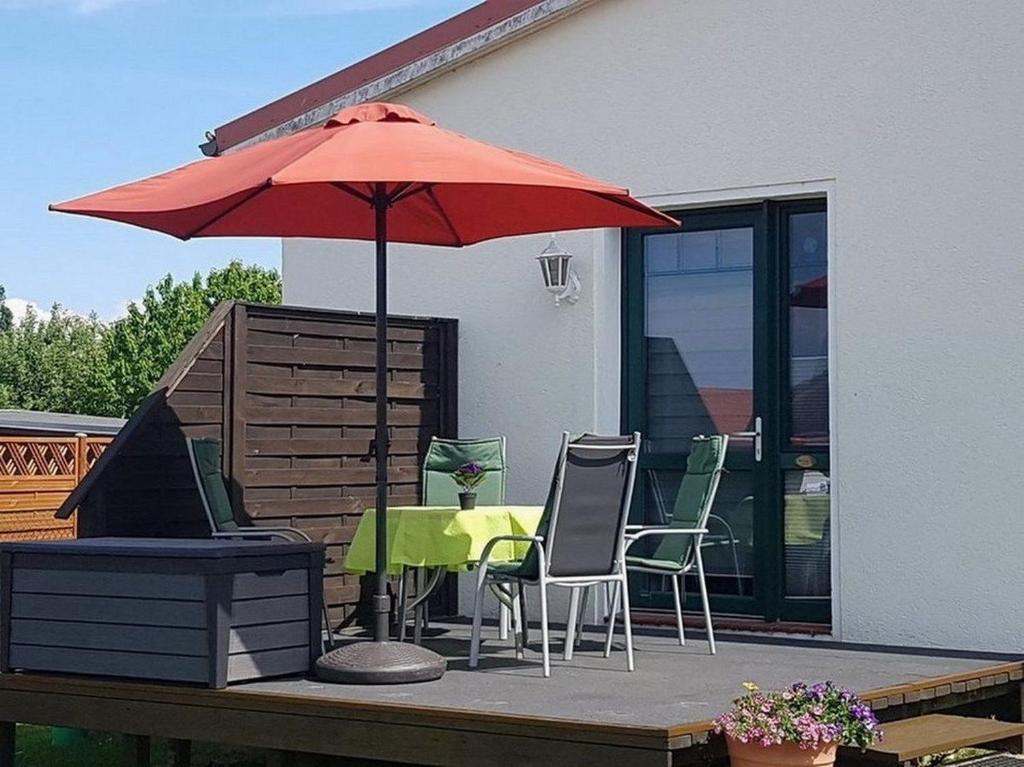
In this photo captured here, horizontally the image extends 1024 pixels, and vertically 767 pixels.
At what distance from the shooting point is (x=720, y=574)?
8078 millimetres

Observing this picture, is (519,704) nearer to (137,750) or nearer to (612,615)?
(612,615)

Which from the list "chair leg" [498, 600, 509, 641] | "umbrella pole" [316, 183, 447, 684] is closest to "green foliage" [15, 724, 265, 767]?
"chair leg" [498, 600, 509, 641]

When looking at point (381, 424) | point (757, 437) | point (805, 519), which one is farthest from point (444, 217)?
point (805, 519)

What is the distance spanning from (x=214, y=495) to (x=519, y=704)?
82.3 inches

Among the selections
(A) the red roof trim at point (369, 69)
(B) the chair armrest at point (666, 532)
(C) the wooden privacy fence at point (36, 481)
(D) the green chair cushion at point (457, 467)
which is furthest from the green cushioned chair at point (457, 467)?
(C) the wooden privacy fence at point (36, 481)

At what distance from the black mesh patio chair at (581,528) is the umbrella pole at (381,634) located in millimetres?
364

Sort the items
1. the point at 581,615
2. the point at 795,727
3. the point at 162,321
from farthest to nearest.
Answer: the point at 162,321 → the point at 581,615 → the point at 795,727

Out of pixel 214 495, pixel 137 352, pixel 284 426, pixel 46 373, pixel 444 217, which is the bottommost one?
pixel 214 495

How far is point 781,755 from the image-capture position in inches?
185

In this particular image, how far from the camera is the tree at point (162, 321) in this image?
3778 cm

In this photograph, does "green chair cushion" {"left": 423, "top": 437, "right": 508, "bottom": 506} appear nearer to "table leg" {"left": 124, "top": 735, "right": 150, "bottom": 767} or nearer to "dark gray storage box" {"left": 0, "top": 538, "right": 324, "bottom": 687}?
"dark gray storage box" {"left": 0, "top": 538, "right": 324, "bottom": 687}

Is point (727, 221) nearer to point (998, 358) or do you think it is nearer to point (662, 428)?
point (662, 428)

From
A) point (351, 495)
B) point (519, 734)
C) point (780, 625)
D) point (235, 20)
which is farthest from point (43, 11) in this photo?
point (519, 734)

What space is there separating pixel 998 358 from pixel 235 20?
1122cm
